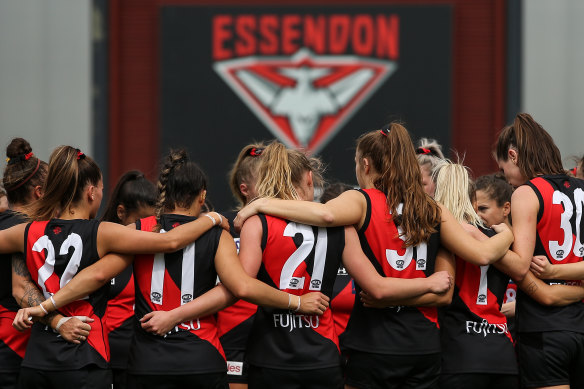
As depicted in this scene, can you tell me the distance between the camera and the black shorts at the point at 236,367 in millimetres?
4375

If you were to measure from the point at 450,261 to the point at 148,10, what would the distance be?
915 cm

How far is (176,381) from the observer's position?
347 centimetres

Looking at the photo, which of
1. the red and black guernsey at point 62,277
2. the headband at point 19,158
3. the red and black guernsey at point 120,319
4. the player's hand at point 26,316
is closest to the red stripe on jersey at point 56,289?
the red and black guernsey at point 62,277

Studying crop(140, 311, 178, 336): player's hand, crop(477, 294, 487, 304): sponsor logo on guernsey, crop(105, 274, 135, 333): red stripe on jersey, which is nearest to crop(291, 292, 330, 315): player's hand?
crop(140, 311, 178, 336): player's hand

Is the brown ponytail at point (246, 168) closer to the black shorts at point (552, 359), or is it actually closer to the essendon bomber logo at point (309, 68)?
the black shorts at point (552, 359)

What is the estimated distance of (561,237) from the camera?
3.93m

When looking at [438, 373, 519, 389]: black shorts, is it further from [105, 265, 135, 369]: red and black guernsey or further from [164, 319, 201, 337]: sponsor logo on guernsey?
[105, 265, 135, 369]: red and black guernsey

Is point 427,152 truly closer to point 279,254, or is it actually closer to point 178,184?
point 279,254

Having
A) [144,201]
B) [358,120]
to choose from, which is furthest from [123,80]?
[144,201]

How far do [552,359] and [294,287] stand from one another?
4.50 feet

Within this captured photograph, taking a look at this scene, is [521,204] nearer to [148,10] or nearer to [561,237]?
[561,237]

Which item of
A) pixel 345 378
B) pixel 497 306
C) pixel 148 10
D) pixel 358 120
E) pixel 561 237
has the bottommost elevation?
pixel 345 378

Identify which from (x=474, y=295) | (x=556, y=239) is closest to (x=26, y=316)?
(x=474, y=295)

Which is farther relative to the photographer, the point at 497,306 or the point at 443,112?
the point at 443,112
